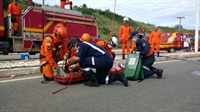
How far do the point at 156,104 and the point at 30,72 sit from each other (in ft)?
12.4

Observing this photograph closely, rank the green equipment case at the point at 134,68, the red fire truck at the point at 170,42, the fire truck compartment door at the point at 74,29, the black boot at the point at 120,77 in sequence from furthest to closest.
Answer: the red fire truck at the point at 170,42, the fire truck compartment door at the point at 74,29, the green equipment case at the point at 134,68, the black boot at the point at 120,77

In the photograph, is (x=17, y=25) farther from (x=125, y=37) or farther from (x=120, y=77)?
(x=120, y=77)

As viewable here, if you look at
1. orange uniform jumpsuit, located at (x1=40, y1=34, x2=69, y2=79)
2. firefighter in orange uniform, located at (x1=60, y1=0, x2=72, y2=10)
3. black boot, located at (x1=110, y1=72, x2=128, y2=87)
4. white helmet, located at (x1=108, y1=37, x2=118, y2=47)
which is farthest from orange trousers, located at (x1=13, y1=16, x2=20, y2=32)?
black boot, located at (x1=110, y1=72, x2=128, y2=87)

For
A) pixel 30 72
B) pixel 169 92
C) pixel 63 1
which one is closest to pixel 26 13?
pixel 63 1

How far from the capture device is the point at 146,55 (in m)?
6.04

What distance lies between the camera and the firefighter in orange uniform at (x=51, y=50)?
495cm

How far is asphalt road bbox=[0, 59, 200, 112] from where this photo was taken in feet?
10.7

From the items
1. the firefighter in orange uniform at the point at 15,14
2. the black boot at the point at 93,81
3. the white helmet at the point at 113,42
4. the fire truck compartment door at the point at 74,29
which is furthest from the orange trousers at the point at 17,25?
the black boot at the point at 93,81

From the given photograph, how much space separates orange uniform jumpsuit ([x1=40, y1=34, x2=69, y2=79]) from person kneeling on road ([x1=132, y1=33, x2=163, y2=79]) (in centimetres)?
198

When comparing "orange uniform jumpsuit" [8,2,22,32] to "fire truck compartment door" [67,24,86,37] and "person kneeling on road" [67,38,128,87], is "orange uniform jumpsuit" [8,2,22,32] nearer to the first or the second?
"fire truck compartment door" [67,24,86,37]

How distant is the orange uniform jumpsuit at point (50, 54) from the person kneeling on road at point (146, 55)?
6.48 feet

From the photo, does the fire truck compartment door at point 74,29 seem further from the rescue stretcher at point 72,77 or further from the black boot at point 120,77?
the black boot at point 120,77

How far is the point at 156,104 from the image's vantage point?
3.54 meters

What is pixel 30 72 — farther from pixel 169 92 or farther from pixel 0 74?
pixel 169 92
